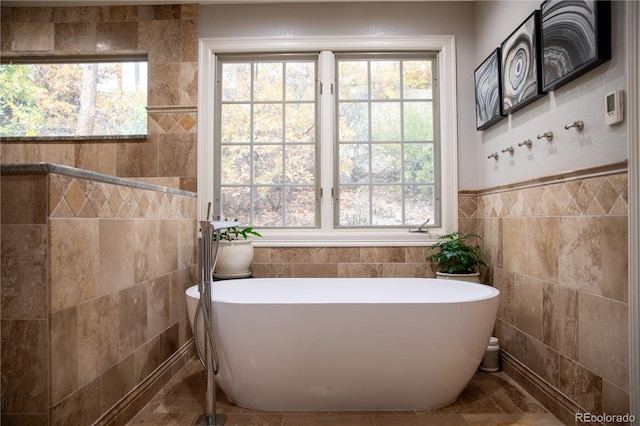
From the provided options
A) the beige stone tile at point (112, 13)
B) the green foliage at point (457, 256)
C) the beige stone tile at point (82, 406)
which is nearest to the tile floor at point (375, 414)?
the beige stone tile at point (82, 406)

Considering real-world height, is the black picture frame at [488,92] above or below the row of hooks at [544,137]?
above

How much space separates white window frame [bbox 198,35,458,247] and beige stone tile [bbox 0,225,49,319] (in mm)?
1502

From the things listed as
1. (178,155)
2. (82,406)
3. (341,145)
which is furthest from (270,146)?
(82,406)

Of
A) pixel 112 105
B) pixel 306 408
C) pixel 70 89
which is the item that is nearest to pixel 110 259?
pixel 306 408

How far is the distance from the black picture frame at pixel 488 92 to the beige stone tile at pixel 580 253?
911mm

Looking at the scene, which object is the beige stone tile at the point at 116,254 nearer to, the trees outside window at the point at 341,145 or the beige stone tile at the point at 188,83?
the trees outside window at the point at 341,145

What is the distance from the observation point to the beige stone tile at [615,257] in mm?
1386

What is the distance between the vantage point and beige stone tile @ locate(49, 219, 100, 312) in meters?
1.30

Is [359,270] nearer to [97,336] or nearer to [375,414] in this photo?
[375,414]

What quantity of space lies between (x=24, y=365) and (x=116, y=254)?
53cm

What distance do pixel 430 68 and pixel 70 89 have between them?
105 inches

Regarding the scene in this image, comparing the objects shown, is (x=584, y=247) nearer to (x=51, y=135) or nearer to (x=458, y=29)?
(x=458, y=29)

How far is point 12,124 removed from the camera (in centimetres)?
285

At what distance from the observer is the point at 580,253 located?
162cm
